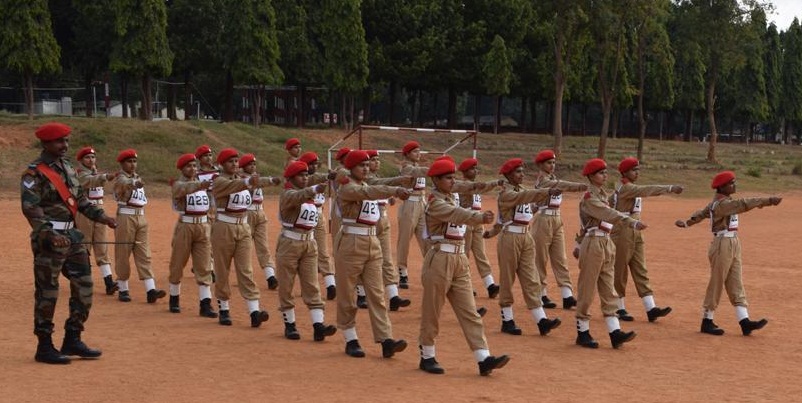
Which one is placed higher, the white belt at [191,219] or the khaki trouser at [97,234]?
the white belt at [191,219]

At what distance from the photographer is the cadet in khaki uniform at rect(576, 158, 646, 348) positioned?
11.8 m

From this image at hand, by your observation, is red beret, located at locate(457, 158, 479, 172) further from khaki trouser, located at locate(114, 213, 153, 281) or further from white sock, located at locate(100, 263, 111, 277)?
white sock, located at locate(100, 263, 111, 277)

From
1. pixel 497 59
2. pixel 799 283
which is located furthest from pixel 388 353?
pixel 497 59

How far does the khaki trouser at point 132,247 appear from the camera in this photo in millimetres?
14781

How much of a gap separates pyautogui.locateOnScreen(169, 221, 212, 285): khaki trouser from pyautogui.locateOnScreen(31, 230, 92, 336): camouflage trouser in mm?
3066

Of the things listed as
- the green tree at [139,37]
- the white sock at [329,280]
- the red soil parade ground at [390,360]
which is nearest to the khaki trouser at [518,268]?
the red soil parade ground at [390,360]

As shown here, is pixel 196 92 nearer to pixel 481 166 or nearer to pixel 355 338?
pixel 481 166

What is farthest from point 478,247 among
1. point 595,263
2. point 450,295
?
point 450,295

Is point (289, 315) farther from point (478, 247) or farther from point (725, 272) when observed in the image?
point (725, 272)

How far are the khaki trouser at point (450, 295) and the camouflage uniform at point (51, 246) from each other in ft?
11.7

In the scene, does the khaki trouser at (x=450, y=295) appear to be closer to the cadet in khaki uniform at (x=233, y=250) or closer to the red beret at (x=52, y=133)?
the cadet in khaki uniform at (x=233, y=250)

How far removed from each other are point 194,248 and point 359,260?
3567 mm

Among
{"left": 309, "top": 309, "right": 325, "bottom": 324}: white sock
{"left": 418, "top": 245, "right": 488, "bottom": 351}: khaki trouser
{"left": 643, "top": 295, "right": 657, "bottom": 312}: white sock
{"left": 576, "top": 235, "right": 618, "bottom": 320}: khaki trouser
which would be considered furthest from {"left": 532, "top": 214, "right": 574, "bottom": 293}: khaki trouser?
{"left": 418, "top": 245, "right": 488, "bottom": 351}: khaki trouser

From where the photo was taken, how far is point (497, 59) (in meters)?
59.4
